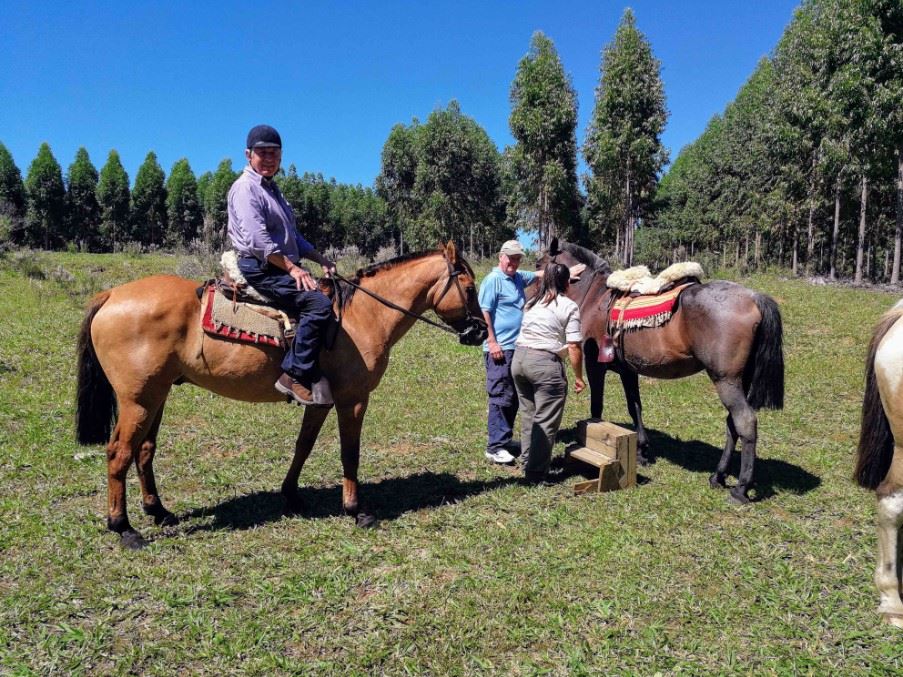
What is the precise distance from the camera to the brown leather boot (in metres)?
4.27

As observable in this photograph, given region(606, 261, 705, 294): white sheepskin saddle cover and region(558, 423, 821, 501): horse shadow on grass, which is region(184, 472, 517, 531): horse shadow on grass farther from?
region(606, 261, 705, 294): white sheepskin saddle cover

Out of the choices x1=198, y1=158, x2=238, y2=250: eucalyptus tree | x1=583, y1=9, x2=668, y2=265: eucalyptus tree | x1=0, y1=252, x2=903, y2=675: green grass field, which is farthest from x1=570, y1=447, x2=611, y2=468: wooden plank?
x1=198, y1=158, x2=238, y2=250: eucalyptus tree

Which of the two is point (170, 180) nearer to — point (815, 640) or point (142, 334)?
point (142, 334)

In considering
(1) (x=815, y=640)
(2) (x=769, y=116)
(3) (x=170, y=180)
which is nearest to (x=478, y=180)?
(2) (x=769, y=116)

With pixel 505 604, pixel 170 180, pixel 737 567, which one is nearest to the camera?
pixel 505 604

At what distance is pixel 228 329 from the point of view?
4.17 m

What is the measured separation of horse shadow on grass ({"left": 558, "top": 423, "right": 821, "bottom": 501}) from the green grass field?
0.11 ft

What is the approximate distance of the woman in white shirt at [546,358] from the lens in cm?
517

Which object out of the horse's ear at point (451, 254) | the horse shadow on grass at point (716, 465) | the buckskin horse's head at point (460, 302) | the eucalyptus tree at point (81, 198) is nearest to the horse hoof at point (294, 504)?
the buckskin horse's head at point (460, 302)

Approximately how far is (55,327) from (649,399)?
1148 centimetres

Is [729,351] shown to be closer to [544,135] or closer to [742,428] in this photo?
[742,428]

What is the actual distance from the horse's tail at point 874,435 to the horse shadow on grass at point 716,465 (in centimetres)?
159

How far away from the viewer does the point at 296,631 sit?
318cm

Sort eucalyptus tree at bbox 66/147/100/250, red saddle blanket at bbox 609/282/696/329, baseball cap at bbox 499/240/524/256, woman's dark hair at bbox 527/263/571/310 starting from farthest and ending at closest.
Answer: eucalyptus tree at bbox 66/147/100/250
baseball cap at bbox 499/240/524/256
red saddle blanket at bbox 609/282/696/329
woman's dark hair at bbox 527/263/571/310
